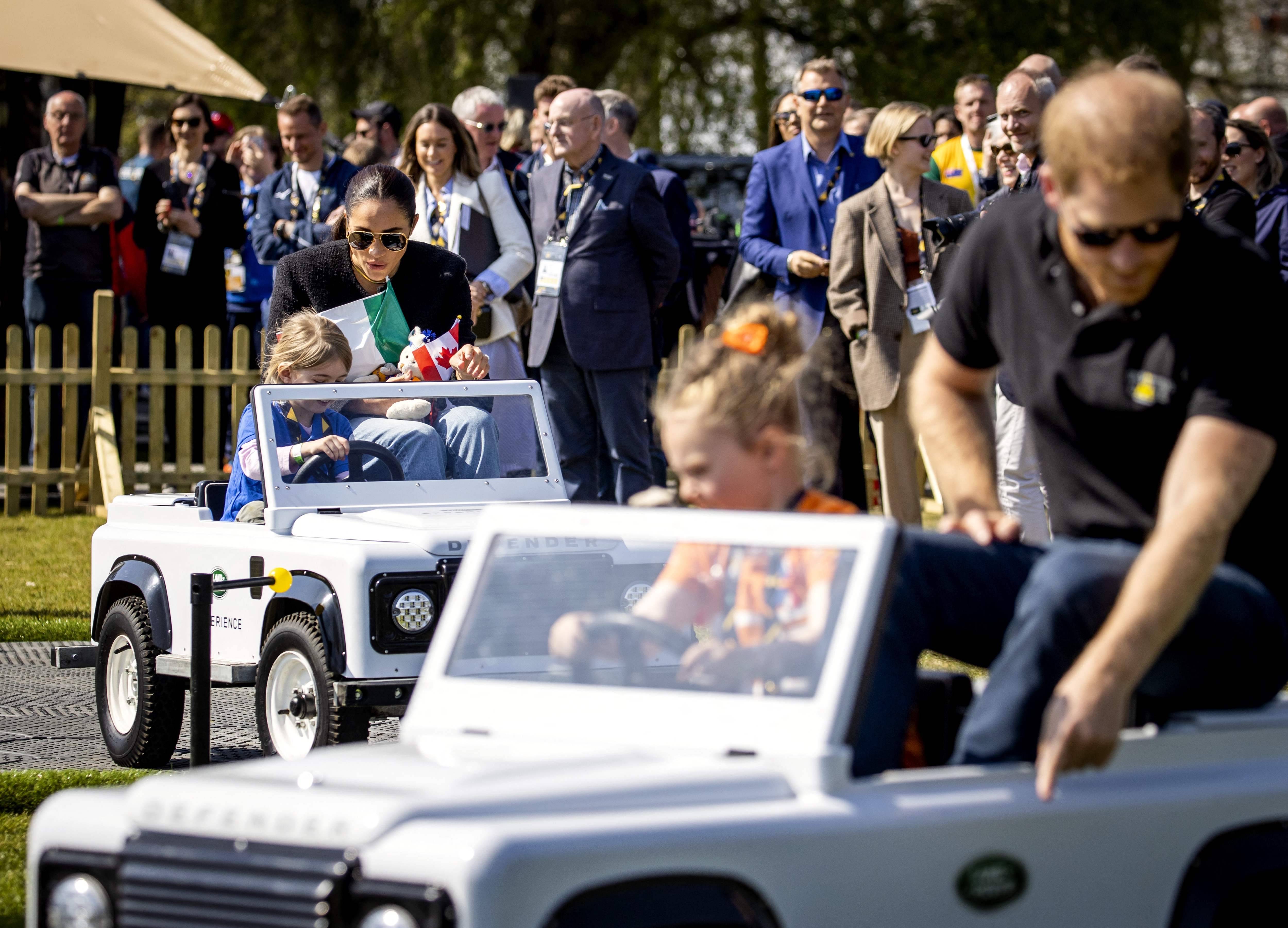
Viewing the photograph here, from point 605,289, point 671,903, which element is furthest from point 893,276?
point 671,903

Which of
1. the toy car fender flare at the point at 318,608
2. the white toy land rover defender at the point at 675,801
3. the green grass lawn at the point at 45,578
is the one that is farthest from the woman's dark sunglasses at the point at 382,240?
the white toy land rover defender at the point at 675,801

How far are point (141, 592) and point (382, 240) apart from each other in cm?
167

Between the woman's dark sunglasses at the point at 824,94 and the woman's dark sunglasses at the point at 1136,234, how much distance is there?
6655 mm

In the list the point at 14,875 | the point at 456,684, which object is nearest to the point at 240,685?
the point at 14,875

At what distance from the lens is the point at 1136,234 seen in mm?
3127

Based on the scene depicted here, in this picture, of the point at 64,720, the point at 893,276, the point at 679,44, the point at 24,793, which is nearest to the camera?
the point at 24,793

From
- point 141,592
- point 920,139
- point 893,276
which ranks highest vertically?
point 920,139

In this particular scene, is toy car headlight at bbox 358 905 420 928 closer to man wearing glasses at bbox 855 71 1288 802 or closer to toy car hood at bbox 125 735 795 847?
toy car hood at bbox 125 735 795 847

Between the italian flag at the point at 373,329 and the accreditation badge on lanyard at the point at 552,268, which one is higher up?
the accreditation badge on lanyard at the point at 552,268

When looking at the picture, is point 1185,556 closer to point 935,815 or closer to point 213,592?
point 935,815

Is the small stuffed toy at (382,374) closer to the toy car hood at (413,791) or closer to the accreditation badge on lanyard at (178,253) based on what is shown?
the toy car hood at (413,791)

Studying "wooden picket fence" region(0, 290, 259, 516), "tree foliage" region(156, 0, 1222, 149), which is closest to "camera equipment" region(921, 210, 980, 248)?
"wooden picket fence" region(0, 290, 259, 516)

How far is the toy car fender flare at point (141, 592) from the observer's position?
6047 millimetres

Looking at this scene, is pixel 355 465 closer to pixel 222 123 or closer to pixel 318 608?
pixel 318 608
